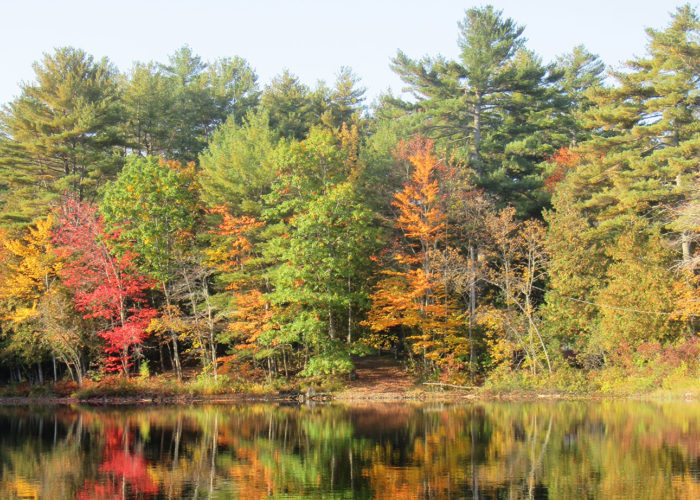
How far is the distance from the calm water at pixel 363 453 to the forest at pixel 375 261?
18.6 feet

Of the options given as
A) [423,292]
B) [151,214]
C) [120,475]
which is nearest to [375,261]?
[423,292]

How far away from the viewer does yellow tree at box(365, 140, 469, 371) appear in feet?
124

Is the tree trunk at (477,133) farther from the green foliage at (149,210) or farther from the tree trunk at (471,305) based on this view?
the green foliage at (149,210)

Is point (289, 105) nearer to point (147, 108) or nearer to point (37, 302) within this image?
point (147, 108)

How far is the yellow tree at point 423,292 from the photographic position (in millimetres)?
37875

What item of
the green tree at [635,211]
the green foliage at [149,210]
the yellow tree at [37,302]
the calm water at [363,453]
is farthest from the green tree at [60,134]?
the green tree at [635,211]

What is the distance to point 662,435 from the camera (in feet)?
74.9

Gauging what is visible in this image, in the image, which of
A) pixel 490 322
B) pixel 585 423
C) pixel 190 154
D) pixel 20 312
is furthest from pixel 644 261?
pixel 190 154

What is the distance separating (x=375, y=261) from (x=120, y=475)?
77.5 ft

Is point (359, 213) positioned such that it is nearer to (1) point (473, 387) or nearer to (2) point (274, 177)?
(2) point (274, 177)

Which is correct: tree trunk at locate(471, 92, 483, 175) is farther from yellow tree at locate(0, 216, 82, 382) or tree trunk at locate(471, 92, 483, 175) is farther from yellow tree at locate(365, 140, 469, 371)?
yellow tree at locate(0, 216, 82, 382)

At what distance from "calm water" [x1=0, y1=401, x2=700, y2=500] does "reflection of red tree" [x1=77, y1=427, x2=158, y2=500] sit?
40 millimetres

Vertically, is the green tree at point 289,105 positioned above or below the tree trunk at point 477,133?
above

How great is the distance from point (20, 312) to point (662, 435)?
3082 cm
